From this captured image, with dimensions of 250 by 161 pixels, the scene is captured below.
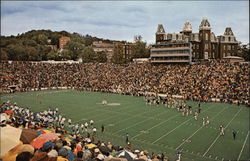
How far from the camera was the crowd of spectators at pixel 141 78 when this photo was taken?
4441 centimetres

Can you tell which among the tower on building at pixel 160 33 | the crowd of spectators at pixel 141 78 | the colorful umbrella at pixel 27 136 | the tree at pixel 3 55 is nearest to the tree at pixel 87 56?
the crowd of spectators at pixel 141 78

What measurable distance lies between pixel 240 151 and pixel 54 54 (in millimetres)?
87381

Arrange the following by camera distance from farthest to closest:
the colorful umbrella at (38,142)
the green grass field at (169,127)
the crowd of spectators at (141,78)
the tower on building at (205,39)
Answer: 1. the tower on building at (205,39)
2. the crowd of spectators at (141,78)
3. the green grass field at (169,127)
4. the colorful umbrella at (38,142)

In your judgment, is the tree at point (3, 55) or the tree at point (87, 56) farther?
the tree at point (87, 56)

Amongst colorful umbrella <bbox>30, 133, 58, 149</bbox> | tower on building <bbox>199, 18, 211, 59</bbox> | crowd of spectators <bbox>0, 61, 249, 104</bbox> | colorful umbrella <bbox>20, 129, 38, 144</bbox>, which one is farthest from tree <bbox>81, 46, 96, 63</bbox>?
colorful umbrella <bbox>30, 133, 58, 149</bbox>

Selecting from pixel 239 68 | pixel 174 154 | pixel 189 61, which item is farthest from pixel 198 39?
pixel 174 154

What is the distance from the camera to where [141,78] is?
2239 inches

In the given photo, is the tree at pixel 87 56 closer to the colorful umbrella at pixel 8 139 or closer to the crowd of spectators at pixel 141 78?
the crowd of spectators at pixel 141 78

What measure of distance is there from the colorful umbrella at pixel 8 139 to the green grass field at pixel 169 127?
9579 millimetres

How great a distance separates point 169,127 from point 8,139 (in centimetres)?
1658

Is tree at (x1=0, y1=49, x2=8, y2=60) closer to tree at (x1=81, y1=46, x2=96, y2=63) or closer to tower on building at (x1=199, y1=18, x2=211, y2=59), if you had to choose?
tree at (x1=81, y1=46, x2=96, y2=63)

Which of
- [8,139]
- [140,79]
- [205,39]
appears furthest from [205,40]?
[8,139]

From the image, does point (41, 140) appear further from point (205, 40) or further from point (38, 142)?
point (205, 40)

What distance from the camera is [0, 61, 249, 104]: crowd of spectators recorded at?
1748 inches
